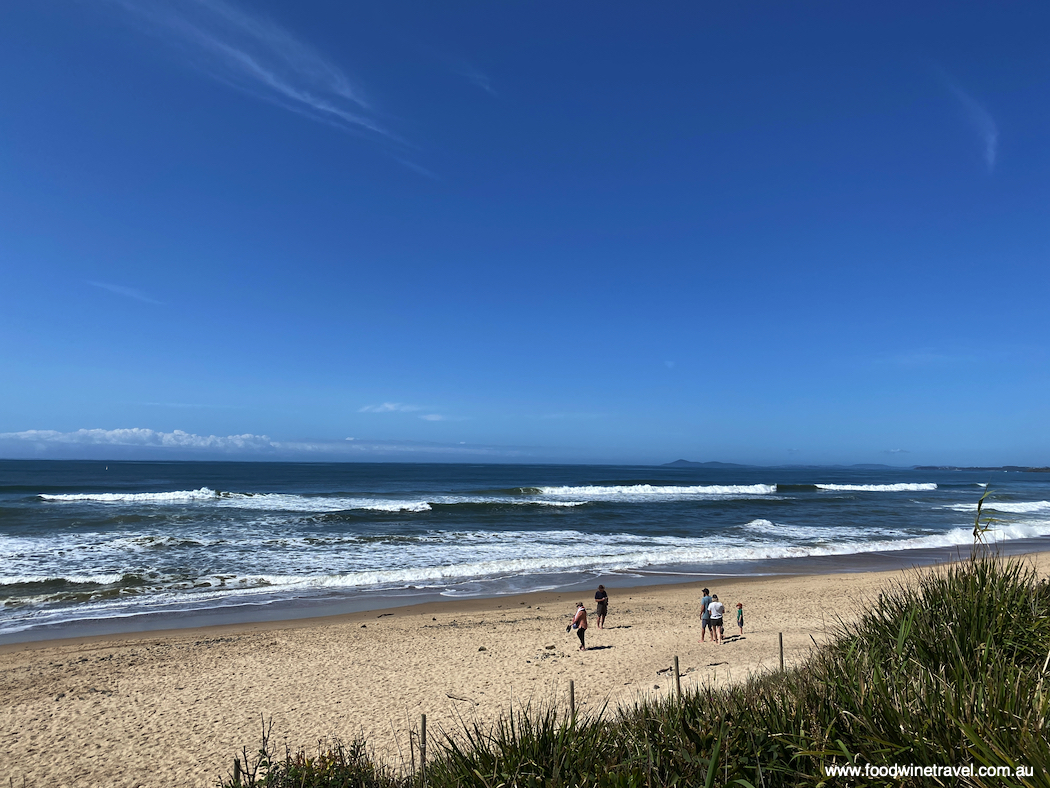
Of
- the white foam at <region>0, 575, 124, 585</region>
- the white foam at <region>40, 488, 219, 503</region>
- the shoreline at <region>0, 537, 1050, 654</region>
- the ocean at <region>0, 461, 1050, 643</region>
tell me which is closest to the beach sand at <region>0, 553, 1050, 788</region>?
the shoreline at <region>0, 537, 1050, 654</region>

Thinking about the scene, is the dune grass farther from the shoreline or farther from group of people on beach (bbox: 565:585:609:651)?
group of people on beach (bbox: 565:585:609:651)

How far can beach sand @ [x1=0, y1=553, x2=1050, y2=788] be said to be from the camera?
8164 millimetres

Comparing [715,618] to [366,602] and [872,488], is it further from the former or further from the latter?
[872,488]

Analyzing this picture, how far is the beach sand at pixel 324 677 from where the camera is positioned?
816 cm

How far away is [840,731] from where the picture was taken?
3.22m

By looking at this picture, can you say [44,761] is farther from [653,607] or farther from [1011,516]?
[1011,516]

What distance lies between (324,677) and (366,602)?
6.16 meters

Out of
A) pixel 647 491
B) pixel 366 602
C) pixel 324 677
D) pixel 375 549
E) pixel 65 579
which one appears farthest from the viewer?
pixel 647 491

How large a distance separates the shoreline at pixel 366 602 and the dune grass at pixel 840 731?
512cm

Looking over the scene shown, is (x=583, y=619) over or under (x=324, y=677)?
over

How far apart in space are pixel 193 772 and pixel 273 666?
3.79 meters

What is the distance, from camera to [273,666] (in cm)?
1127

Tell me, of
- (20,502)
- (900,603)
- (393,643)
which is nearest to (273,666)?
(393,643)

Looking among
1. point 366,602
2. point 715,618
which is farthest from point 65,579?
point 715,618
